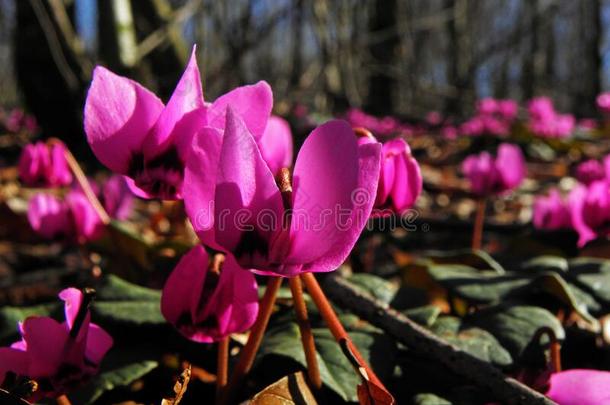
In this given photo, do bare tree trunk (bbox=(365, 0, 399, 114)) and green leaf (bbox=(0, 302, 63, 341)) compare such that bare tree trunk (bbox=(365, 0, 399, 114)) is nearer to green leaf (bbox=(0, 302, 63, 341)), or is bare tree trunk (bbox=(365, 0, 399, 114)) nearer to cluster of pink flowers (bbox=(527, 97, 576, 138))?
cluster of pink flowers (bbox=(527, 97, 576, 138))

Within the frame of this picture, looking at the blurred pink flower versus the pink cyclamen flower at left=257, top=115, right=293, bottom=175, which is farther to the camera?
the blurred pink flower

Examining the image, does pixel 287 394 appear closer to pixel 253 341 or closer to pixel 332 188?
pixel 253 341

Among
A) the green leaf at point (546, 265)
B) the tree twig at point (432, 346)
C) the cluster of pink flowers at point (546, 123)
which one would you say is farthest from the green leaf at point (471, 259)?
the cluster of pink flowers at point (546, 123)

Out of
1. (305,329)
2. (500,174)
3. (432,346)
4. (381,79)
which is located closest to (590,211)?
(500,174)

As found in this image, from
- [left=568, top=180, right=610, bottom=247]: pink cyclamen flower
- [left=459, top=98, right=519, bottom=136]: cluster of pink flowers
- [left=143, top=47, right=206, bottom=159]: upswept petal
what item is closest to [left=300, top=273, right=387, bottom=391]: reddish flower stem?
[left=143, top=47, right=206, bottom=159]: upswept petal

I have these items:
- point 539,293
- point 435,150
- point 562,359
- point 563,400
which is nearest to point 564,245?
point 539,293

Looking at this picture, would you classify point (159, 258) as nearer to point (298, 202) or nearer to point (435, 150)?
point (298, 202)
